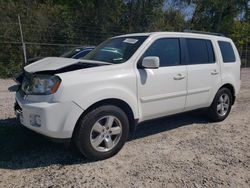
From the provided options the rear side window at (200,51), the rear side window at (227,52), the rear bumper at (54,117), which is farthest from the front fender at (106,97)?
the rear side window at (227,52)

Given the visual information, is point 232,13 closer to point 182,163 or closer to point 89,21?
point 89,21

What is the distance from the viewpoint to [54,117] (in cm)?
350

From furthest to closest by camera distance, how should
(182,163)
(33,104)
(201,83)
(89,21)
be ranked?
(89,21) < (201,83) < (182,163) < (33,104)

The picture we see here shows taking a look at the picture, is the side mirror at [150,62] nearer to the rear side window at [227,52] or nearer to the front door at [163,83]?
the front door at [163,83]

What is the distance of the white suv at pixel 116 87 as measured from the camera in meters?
3.57

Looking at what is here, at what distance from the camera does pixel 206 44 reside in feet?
18.0

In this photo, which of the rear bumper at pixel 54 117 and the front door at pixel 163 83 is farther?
the front door at pixel 163 83

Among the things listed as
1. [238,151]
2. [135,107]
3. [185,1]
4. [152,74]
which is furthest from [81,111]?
[185,1]

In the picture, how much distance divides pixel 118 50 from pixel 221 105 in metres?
2.68

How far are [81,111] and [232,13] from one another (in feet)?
91.2

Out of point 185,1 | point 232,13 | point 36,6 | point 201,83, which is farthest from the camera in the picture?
point 232,13

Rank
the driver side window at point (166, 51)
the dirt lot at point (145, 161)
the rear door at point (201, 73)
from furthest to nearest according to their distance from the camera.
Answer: the rear door at point (201, 73) < the driver side window at point (166, 51) < the dirt lot at point (145, 161)

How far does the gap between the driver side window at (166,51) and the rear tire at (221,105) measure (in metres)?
1.46

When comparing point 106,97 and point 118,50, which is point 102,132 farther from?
point 118,50
